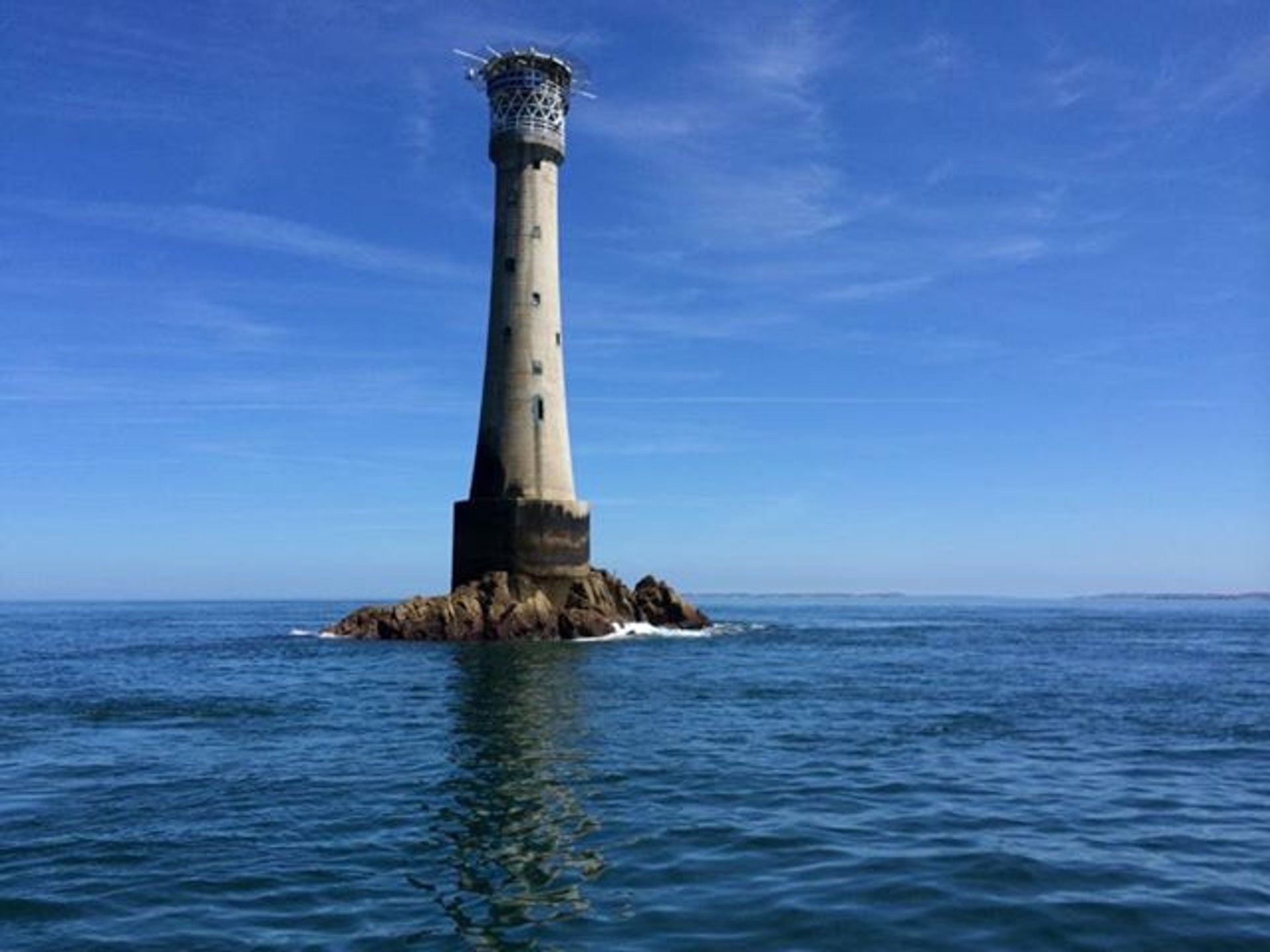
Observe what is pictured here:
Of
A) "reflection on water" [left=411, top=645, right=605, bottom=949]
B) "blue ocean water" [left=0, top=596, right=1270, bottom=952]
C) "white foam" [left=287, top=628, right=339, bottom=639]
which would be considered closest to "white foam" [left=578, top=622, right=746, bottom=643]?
"white foam" [left=287, top=628, right=339, bottom=639]

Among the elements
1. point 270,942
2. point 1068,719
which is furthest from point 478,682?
point 270,942

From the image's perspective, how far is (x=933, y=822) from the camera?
570 inches

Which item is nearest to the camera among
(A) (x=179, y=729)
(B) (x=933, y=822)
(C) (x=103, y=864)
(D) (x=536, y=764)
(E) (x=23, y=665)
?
(C) (x=103, y=864)

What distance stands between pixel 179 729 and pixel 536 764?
9.96 m

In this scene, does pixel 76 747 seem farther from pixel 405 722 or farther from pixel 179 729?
pixel 405 722

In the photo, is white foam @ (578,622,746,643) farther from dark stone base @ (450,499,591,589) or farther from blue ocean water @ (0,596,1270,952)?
blue ocean water @ (0,596,1270,952)

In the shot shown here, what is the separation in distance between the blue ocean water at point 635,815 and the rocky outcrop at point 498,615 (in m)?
18.6

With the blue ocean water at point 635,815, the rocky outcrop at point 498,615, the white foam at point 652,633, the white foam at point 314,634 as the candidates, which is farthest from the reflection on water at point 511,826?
the white foam at point 314,634

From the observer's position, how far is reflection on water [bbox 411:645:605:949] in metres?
10.9

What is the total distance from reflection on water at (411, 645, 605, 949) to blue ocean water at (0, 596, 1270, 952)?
6 cm

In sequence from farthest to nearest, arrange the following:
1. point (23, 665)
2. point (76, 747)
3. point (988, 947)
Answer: point (23, 665) < point (76, 747) < point (988, 947)

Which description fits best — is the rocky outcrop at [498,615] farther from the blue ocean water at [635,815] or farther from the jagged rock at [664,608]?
the blue ocean water at [635,815]

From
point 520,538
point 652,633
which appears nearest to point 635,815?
point 520,538

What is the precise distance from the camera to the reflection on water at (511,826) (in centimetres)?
1088
